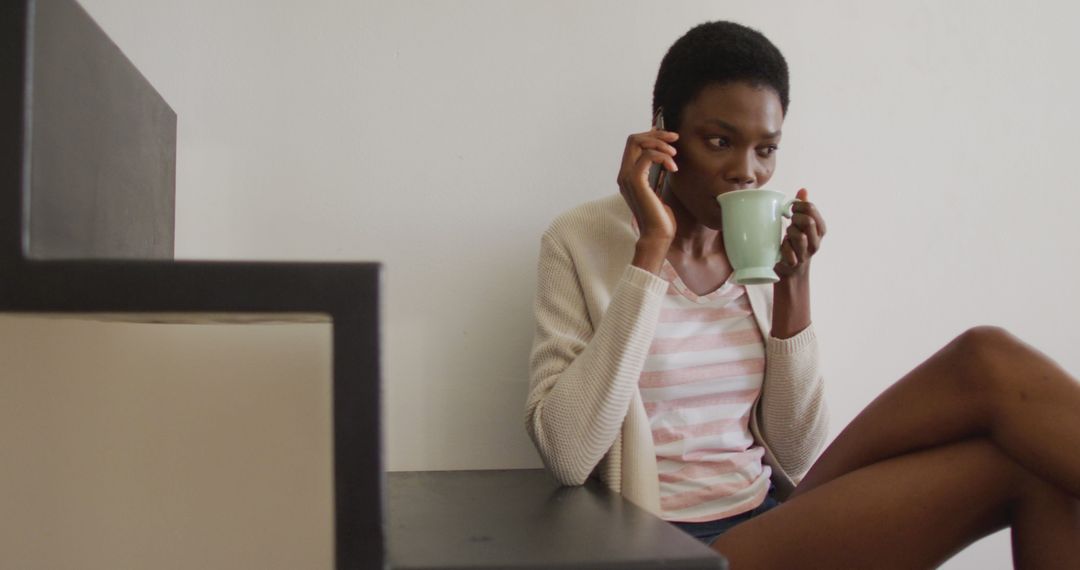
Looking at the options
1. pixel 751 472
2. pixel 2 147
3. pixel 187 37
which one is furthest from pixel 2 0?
pixel 751 472

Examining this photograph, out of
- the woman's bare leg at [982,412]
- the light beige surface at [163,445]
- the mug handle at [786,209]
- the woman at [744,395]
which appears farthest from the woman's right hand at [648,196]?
the light beige surface at [163,445]

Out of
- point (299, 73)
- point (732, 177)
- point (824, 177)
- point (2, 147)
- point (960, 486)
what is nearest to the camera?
point (2, 147)

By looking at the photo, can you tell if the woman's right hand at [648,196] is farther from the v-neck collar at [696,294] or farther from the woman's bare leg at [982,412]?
the woman's bare leg at [982,412]

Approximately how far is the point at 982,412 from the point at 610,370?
0.35 meters

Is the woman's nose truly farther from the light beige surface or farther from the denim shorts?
the light beige surface

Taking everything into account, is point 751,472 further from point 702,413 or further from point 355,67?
point 355,67

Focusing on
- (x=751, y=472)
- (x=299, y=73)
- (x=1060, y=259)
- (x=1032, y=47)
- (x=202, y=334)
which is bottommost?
(x=751, y=472)

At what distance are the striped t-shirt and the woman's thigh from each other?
160 millimetres

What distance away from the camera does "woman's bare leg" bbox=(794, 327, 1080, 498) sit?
76 centimetres

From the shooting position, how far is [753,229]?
2.94ft

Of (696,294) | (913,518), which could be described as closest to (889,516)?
(913,518)

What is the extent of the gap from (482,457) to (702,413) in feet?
0.96

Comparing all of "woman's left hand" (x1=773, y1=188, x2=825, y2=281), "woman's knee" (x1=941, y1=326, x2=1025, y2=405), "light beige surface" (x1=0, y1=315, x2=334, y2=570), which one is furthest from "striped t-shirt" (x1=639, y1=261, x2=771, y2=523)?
"light beige surface" (x1=0, y1=315, x2=334, y2=570)

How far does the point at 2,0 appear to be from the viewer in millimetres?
589
